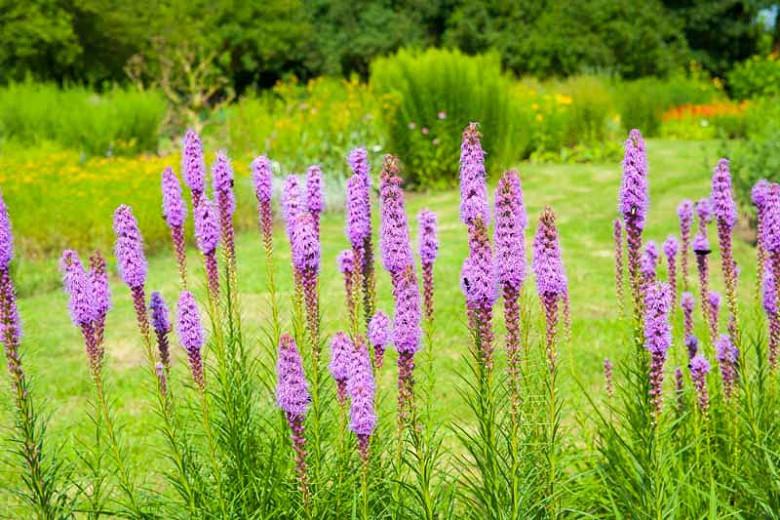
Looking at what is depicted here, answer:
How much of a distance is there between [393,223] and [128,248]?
821 mm

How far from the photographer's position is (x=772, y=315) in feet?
9.88

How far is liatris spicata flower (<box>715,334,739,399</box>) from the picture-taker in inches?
129

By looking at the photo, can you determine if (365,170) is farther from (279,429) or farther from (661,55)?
(661,55)

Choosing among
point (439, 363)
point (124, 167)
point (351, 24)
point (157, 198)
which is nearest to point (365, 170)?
point (439, 363)

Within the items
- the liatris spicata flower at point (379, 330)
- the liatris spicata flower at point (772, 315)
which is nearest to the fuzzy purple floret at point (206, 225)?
the liatris spicata flower at point (379, 330)

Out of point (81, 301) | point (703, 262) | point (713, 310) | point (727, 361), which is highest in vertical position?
point (81, 301)

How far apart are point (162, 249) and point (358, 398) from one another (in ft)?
29.2

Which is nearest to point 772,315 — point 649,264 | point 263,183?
point 649,264

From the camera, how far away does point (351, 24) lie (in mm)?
38312

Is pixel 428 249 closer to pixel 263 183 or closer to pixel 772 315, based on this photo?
pixel 263 183

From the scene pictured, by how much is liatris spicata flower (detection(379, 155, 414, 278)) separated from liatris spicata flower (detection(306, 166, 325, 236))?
33 centimetres

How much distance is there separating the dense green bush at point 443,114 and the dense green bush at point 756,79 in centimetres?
1519

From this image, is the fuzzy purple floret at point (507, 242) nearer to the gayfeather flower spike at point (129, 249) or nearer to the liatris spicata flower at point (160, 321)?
the gayfeather flower spike at point (129, 249)

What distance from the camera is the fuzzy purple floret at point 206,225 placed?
2672 millimetres
